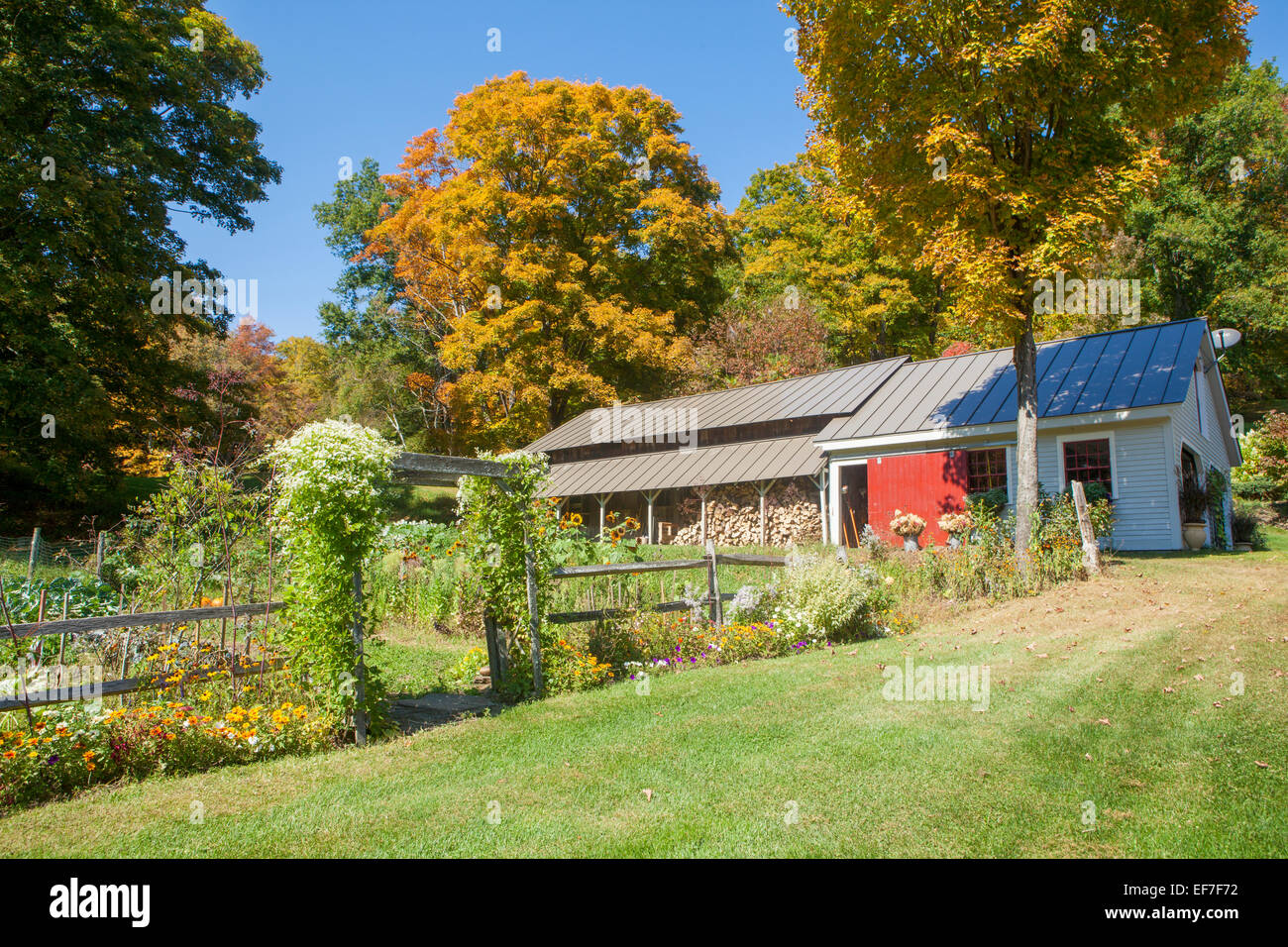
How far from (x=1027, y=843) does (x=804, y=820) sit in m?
1.02

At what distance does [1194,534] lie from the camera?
15.0m

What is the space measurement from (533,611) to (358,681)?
6.37ft

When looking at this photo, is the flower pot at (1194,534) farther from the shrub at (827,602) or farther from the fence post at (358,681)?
the fence post at (358,681)

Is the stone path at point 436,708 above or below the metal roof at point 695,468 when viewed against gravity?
below

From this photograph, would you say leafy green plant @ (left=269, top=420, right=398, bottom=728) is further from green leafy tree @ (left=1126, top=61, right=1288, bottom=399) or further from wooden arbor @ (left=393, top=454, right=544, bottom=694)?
green leafy tree @ (left=1126, top=61, right=1288, bottom=399)

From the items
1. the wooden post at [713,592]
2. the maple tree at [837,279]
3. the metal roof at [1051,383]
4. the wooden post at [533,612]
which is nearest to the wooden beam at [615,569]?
the wooden post at [713,592]

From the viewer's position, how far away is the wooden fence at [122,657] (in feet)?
15.9

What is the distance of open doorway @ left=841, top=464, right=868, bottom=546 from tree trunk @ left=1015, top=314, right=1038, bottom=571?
664 cm

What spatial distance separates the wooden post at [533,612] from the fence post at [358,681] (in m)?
1.80

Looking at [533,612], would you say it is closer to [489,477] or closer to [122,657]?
[489,477]

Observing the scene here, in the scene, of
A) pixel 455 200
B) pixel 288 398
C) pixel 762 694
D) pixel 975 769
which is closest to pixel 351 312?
pixel 288 398

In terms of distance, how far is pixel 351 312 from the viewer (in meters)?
36.4

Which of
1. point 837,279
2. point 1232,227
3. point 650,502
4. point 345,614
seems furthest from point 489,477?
point 1232,227
